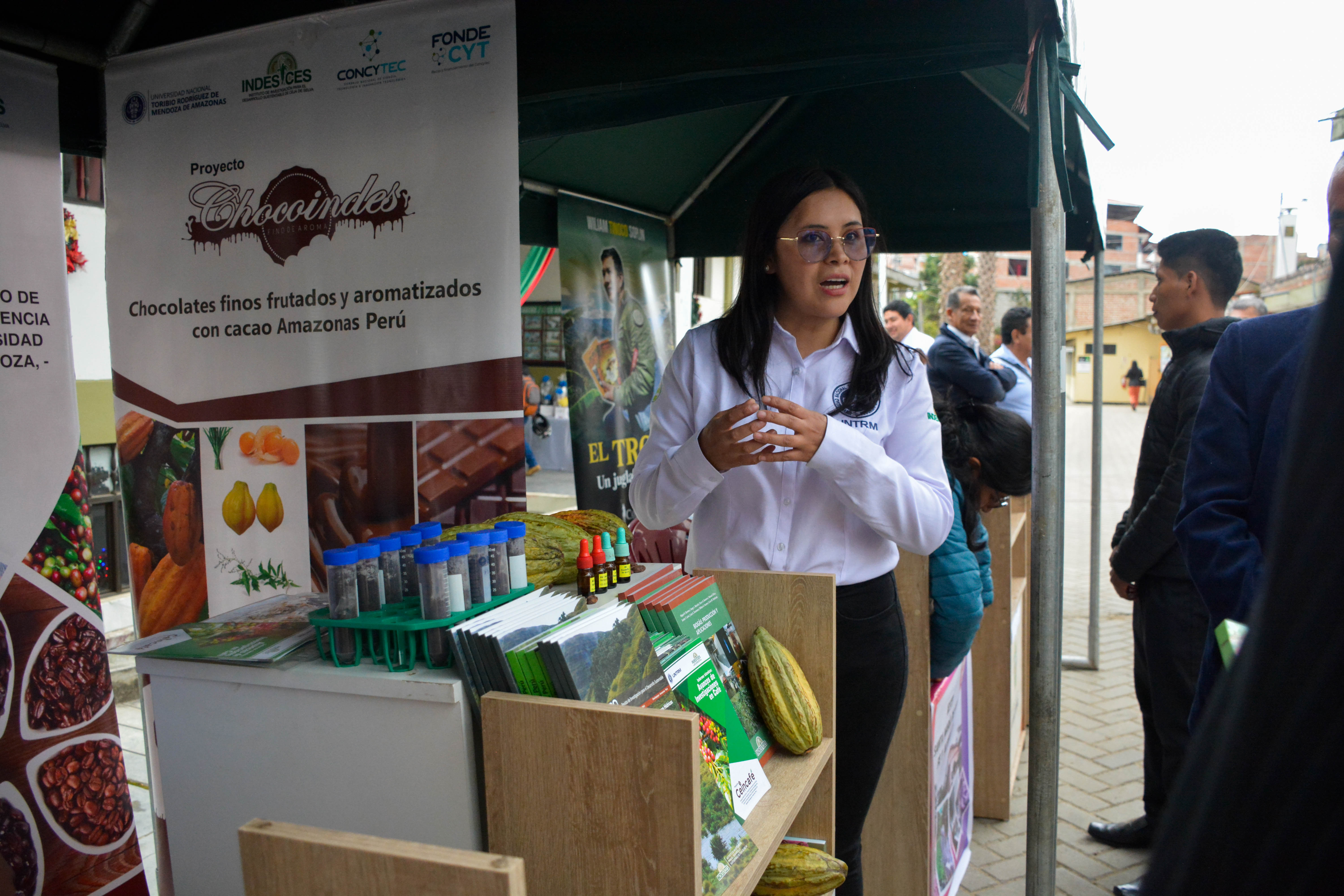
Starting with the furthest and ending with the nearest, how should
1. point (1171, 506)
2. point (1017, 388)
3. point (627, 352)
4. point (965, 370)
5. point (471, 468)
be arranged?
point (1017, 388), point (965, 370), point (627, 352), point (1171, 506), point (471, 468)

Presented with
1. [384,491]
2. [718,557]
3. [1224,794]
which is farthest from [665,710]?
[384,491]

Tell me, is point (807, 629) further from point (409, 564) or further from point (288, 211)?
point (288, 211)

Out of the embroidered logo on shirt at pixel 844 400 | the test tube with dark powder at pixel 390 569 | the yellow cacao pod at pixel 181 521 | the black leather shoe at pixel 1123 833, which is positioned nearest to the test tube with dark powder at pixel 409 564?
the test tube with dark powder at pixel 390 569

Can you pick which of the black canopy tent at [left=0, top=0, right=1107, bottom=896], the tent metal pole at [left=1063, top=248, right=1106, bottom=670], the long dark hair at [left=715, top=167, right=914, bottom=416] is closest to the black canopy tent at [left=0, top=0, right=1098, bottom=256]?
the black canopy tent at [left=0, top=0, right=1107, bottom=896]

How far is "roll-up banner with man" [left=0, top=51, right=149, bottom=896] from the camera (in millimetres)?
2369

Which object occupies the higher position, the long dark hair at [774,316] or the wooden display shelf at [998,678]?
the long dark hair at [774,316]

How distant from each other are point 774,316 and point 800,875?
4.00 ft

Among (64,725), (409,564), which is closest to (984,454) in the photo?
(409,564)

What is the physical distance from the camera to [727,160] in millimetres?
4902

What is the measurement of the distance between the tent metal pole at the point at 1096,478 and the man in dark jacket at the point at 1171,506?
5.43 ft

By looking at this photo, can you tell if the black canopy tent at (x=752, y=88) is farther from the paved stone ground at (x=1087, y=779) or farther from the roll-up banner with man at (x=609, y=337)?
the paved stone ground at (x=1087, y=779)

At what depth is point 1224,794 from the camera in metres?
0.25

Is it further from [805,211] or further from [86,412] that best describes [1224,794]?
[86,412]

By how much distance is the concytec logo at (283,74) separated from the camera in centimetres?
238
